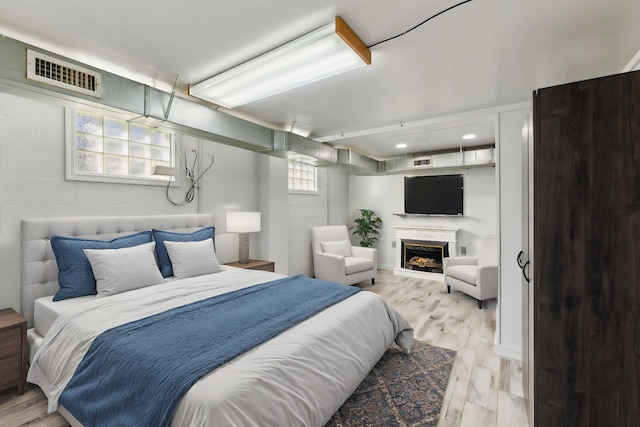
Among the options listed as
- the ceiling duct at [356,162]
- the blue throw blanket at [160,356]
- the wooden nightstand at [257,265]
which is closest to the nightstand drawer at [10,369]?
the blue throw blanket at [160,356]

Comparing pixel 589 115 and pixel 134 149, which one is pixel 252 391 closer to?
pixel 589 115

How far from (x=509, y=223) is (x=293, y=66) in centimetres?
240

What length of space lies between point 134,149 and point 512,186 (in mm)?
3701

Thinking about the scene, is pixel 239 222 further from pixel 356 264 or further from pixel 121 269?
pixel 356 264

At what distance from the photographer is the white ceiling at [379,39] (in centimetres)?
172

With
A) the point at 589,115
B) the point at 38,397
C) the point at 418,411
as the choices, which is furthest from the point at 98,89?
the point at 418,411

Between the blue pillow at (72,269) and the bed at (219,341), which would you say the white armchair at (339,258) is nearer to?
the bed at (219,341)

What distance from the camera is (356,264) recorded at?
481 centimetres

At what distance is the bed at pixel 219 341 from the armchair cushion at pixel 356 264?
2021 mm

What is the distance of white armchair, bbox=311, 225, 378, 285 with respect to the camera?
15.3 ft

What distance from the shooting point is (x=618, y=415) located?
1.21m

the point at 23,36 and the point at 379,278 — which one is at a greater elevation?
the point at 23,36

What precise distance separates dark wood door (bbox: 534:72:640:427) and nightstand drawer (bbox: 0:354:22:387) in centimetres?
311

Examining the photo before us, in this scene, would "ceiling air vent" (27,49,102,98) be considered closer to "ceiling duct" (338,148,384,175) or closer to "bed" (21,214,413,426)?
A: "bed" (21,214,413,426)
